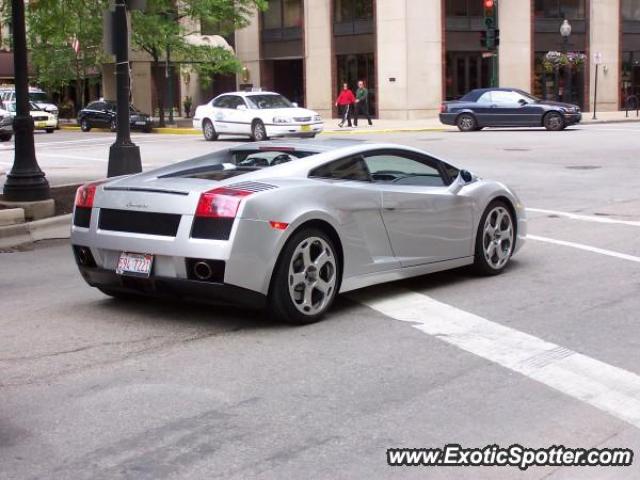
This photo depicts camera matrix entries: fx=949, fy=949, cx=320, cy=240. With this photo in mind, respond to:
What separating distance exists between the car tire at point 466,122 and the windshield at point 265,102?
6.07 meters

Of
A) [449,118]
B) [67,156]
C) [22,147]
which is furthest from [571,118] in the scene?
[22,147]

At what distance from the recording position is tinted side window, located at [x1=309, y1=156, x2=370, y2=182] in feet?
24.1

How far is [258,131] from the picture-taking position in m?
31.4

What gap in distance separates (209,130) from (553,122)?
11786 mm

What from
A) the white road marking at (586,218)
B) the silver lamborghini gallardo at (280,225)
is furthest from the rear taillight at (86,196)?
the white road marking at (586,218)

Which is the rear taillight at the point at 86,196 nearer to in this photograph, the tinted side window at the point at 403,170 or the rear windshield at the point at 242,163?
the rear windshield at the point at 242,163

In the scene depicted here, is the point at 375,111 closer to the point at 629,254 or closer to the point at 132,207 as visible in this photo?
the point at 629,254

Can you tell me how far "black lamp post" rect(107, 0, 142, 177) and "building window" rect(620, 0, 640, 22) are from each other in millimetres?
41260

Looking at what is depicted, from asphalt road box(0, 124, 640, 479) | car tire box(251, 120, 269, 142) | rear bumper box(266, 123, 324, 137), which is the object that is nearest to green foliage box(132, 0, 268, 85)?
car tire box(251, 120, 269, 142)

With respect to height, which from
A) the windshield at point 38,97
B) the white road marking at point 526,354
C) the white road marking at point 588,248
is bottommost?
the white road marking at point 526,354

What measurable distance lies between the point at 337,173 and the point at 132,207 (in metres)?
1.62

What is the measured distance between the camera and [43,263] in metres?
10.0

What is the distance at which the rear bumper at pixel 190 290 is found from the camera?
6527 mm

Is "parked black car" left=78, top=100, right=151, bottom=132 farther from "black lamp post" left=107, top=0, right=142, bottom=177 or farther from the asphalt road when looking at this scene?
the asphalt road
